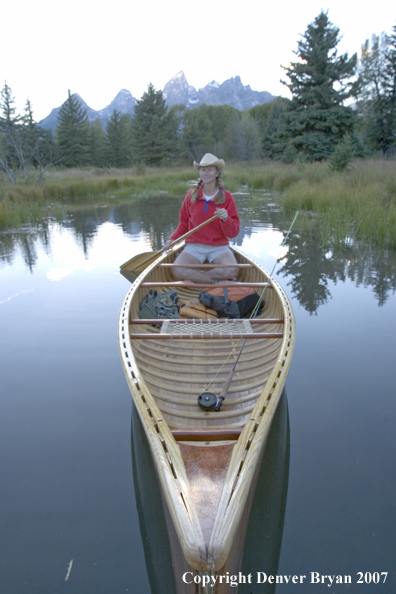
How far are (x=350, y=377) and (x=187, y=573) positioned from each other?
2259 millimetres

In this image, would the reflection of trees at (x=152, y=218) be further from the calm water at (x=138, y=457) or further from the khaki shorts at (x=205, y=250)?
Answer: the calm water at (x=138, y=457)

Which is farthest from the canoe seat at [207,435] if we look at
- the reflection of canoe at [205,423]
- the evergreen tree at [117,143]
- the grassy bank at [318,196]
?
the evergreen tree at [117,143]

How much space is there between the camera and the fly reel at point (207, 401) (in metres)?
2.11

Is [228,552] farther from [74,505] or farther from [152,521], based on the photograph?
[74,505]

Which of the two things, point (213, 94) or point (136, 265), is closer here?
point (136, 265)

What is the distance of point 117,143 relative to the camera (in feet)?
120

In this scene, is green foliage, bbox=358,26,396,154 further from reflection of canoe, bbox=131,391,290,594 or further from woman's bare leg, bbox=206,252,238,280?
reflection of canoe, bbox=131,391,290,594

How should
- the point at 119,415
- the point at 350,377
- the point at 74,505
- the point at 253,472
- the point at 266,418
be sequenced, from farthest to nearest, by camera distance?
the point at 350,377 < the point at 119,415 < the point at 74,505 < the point at 266,418 < the point at 253,472

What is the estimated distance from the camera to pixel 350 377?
307 cm

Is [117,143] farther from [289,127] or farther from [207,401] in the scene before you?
[207,401]

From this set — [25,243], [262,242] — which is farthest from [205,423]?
[25,243]

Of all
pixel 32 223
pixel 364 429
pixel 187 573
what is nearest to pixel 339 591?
pixel 187 573

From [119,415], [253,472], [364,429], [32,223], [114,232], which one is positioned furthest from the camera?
[32,223]

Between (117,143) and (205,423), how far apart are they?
38659 millimetres
